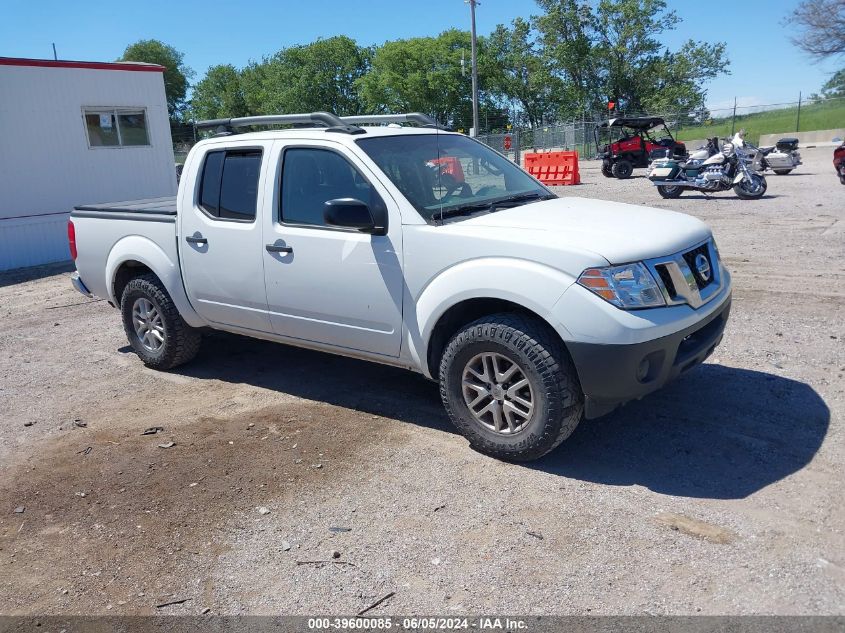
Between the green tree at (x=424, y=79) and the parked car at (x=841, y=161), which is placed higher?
the green tree at (x=424, y=79)

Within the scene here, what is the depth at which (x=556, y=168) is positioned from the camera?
24.2 m

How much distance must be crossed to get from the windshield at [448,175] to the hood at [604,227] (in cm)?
22

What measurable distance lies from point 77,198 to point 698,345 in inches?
581

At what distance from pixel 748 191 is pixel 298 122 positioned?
13.1m

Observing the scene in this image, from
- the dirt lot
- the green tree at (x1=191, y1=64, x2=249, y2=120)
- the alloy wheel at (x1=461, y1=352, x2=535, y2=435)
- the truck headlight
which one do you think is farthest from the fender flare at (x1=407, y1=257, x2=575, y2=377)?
the green tree at (x1=191, y1=64, x2=249, y2=120)

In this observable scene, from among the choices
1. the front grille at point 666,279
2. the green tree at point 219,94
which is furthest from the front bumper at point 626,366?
the green tree at point 219,94

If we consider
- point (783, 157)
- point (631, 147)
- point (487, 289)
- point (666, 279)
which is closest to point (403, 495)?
point (487, 289)

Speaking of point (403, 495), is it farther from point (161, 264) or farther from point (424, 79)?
point (424, 79)

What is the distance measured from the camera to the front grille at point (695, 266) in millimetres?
4227

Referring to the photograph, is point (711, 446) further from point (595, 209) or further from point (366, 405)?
point (366, 405)

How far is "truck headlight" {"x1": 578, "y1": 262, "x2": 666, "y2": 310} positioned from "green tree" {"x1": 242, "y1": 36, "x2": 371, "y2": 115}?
9073 centimetres

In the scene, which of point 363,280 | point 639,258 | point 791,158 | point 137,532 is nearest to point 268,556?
point 137,532

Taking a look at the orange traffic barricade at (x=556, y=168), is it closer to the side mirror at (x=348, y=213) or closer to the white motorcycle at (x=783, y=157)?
the white motorcycle at (x=783, y=157)

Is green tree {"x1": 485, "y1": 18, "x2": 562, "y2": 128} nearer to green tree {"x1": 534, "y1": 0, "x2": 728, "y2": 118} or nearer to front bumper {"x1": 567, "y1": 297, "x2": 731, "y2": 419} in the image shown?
green tree {"x1": 534, "y1": 0, "x2": 728, "y2": 118}
